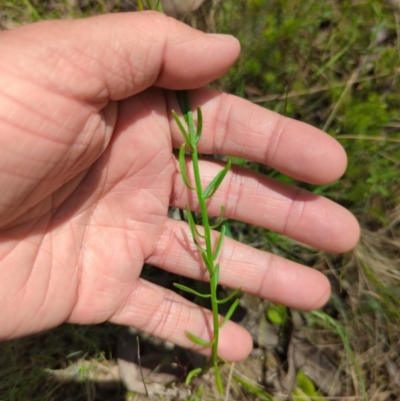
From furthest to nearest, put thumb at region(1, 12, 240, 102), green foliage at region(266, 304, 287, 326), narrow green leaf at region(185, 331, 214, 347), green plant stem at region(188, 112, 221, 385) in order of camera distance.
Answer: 1. green foliage at region(266, 304, 287, 326)
2. narrow green leaf at region(185, 331, 214, 347)
3. green plant stem at region(188, 112, 221, 385)
4. thumb at region(1, 12, 240, 102)

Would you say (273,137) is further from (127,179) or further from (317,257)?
(317,257)

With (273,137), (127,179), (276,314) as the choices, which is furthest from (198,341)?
(273,137)

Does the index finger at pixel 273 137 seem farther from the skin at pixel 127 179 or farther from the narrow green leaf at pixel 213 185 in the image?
the narrow green leaf at pixel 213 185

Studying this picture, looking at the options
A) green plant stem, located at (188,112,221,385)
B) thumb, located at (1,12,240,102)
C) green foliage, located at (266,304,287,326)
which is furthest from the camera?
green foliage, located at (266,304,287,326)

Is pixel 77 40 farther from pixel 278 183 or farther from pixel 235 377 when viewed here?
pixel 235 377

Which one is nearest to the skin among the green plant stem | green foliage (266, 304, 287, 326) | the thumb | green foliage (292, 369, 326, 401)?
the thumb

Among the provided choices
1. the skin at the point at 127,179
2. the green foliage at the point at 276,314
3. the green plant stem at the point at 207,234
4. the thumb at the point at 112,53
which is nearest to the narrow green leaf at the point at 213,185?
the green plant stem at the point at 207,234

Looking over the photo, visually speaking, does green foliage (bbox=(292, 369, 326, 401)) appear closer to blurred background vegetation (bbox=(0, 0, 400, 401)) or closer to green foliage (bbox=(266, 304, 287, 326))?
blurred background vegetation (bbox=(0, 0, 400, 401))
